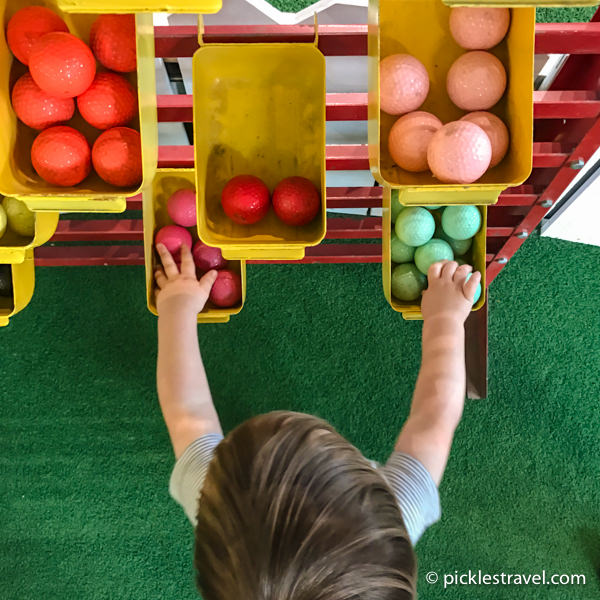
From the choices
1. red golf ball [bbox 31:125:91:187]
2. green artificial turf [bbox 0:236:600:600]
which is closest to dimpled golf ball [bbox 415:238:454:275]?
green artificial turf [bbox 0:236:600:600]

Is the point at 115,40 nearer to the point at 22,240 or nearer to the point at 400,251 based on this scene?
the point at 22,240

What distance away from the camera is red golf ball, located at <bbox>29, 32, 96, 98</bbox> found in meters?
0.75

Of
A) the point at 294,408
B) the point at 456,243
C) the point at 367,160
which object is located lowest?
the point at 294,408

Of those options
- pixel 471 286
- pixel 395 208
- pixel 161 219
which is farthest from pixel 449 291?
pixel 161 219

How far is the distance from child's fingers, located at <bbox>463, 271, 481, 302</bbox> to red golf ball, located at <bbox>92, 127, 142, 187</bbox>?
55 cm

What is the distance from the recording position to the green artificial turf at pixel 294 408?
56.7 inches

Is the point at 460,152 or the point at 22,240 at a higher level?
the point at 460,152

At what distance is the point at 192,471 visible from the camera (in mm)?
977

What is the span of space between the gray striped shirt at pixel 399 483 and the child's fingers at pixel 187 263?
29cm

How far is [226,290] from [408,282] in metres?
0.33

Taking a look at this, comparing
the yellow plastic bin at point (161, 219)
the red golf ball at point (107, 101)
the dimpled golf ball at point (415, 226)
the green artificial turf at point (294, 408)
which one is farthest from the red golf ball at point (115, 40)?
the green artificial turf at point (294, 408)

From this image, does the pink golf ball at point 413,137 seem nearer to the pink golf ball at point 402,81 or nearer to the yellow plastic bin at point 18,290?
the pink golf ball at point 402,81

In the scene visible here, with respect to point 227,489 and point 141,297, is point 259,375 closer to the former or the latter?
point 141,297

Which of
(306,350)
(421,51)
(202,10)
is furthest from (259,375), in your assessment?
(202,10)
